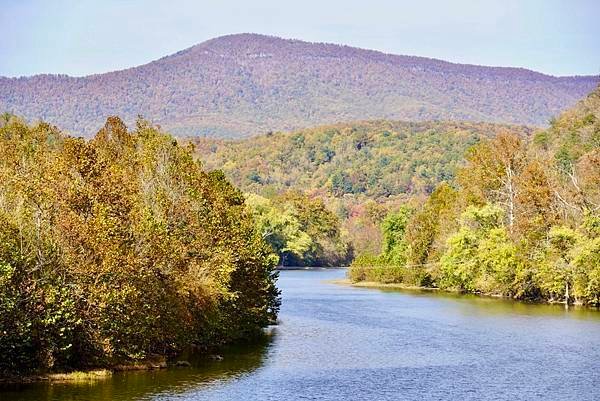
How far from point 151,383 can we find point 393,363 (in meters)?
12.2

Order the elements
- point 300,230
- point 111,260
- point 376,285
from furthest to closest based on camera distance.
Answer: point 300,230 < point 376,285 < point 111,260

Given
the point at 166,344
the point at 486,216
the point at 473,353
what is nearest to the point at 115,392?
the point at 166,344

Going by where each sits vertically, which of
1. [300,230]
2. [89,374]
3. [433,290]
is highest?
[300,230]

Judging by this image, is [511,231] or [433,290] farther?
[433,290]

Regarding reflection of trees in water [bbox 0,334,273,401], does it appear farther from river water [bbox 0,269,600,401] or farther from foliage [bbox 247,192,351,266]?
foliage [bbox 247,192,351,266]

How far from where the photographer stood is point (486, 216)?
87000mm

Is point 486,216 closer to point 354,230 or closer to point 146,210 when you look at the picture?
point 146,210

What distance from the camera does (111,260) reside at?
35312 millimetres

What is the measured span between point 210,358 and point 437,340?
563 inches

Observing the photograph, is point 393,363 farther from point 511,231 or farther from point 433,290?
point 433,290

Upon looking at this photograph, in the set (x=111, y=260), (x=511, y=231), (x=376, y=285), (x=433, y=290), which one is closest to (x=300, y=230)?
(x=376, y=285)

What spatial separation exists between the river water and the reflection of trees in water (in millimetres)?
41

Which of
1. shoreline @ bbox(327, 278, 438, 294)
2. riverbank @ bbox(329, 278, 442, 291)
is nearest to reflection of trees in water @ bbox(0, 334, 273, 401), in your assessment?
shoreline @ bbox(327, 278, 438, 294)

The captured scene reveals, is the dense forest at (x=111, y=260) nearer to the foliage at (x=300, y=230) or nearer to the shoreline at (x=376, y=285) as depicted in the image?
the shoreline at (x=376, y=285)
